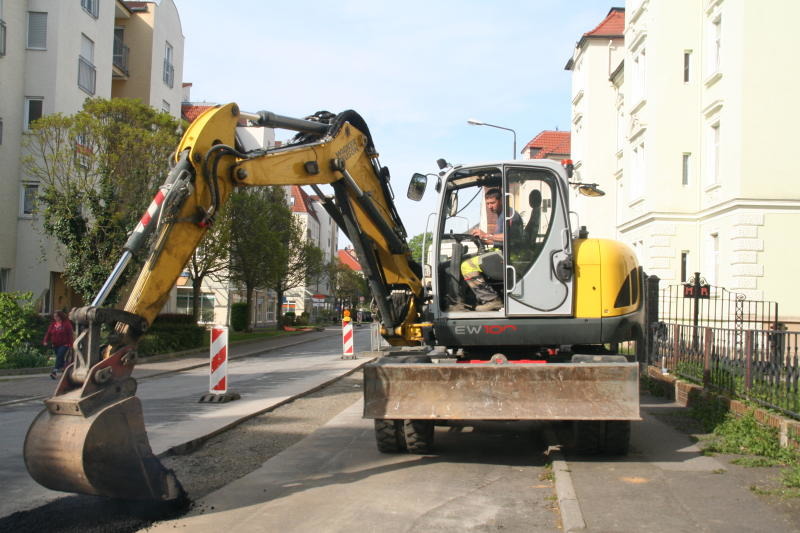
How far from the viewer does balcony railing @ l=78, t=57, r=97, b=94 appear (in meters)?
28.1

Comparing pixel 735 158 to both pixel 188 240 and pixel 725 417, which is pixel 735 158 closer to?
pixel 725 417

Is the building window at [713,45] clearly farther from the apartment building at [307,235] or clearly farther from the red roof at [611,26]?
the apartment building at [307,235]

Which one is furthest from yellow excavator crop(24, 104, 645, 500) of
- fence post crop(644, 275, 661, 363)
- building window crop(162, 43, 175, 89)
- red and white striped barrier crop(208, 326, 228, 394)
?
building window crop(162, 43, 175, 89)

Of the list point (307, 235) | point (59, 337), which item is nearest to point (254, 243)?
point (59, 337)

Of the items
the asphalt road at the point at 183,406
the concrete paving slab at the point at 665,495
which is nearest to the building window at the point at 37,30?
the asphalt road at the point at 183,406

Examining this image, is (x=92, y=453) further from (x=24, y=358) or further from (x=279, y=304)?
(x=279, y=304)

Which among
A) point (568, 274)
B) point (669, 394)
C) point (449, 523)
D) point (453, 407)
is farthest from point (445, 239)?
point (669, 394)

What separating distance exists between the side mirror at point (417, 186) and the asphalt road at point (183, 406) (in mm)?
3797

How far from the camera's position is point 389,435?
823 centimetres

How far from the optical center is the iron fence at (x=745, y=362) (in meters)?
8.45

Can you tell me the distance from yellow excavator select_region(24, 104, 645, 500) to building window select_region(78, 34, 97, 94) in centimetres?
2229

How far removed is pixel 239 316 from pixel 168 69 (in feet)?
49.7

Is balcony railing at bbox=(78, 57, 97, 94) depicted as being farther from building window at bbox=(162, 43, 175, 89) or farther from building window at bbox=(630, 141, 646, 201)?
building window at bbox=(630, 141, 646, 201)

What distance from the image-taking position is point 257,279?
127 ft
